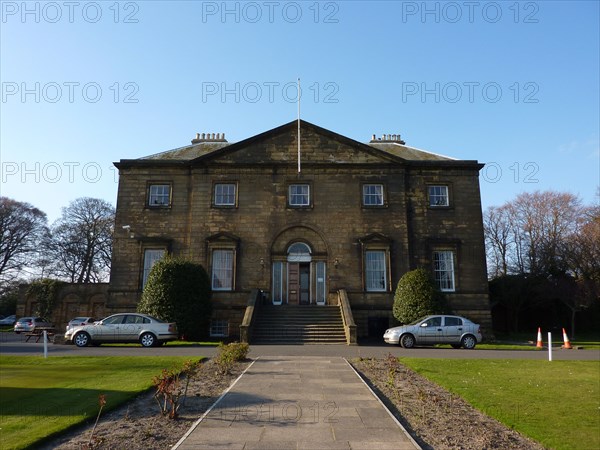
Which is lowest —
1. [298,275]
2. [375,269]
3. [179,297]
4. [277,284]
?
[179,297]

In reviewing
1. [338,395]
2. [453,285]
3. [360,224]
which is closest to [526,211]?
[453,285]

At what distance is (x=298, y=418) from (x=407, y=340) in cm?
1328

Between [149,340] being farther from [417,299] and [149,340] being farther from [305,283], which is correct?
[417,299]

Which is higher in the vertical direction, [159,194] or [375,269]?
[159,194]

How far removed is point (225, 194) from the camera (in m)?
27.3

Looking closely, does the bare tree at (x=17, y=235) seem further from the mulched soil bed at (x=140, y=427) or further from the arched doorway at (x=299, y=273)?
the mulched soil bed at (x=140, y=427)

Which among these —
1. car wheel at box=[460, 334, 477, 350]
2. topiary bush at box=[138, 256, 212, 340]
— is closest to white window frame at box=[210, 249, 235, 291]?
topiary bush at box=[138, 256, 212, 340]

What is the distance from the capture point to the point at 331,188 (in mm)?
27219

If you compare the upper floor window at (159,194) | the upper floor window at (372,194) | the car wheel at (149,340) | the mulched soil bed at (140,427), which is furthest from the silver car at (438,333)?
the upper floor window at (159,194)

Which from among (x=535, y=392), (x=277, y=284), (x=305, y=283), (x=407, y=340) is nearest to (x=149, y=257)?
(x=277, y=284)

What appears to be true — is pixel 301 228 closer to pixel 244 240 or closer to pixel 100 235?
pixel 244 240

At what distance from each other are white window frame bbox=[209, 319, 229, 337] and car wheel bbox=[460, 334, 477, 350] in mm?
12731

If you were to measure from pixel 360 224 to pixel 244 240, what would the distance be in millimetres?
6912

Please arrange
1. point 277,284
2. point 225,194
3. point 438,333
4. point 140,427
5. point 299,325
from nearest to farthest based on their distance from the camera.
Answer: point 140,427 → point 438,333 → point 299,325 → point 277,284 → point 225,194
